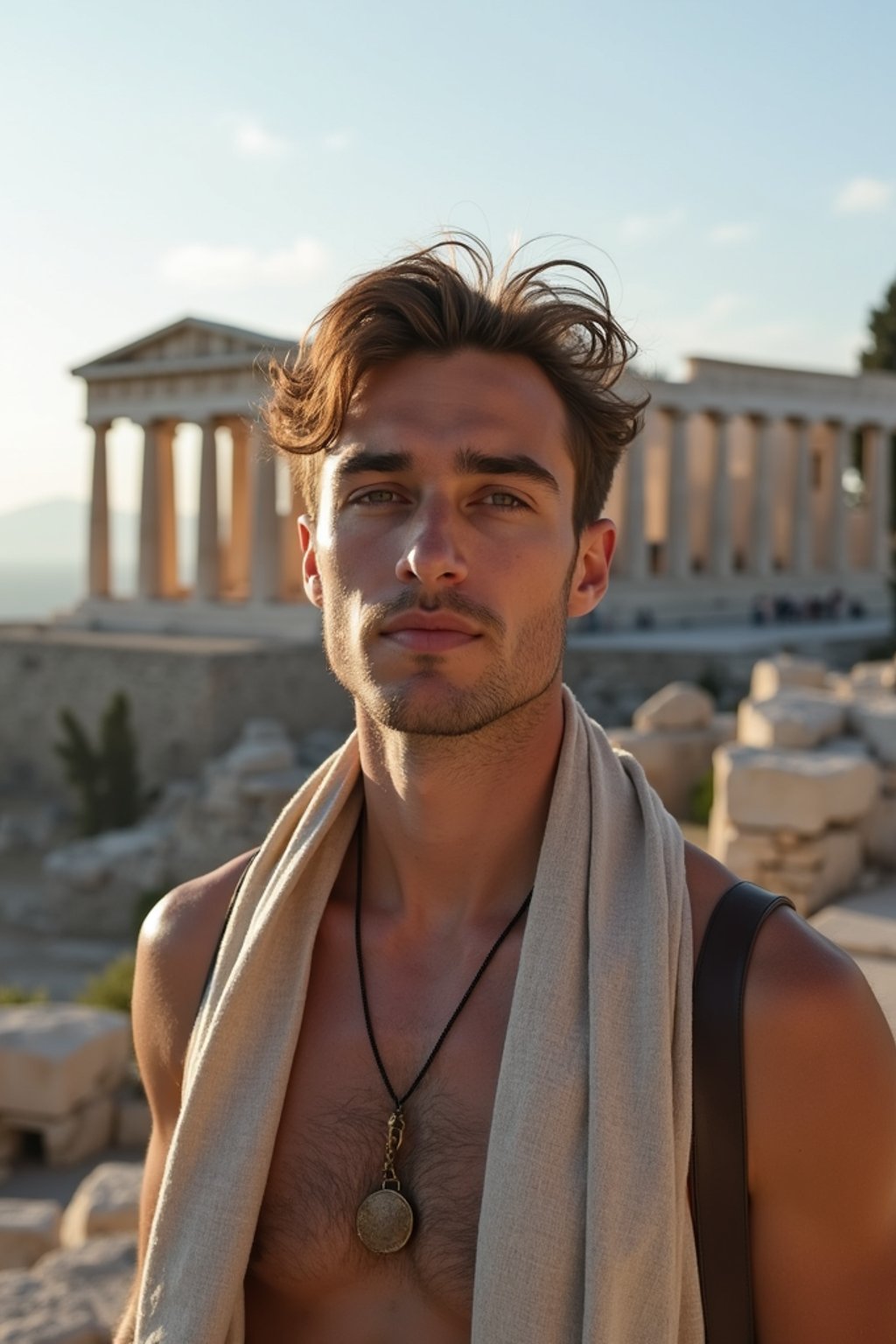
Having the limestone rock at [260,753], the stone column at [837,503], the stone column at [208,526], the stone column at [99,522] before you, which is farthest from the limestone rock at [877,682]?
the stone column at [837,503]

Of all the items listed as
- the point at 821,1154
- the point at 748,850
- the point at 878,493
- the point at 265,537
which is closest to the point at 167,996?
the point at 821,1154

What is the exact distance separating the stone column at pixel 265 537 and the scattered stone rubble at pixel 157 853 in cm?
1092

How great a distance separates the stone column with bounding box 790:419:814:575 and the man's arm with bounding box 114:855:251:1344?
137 ft

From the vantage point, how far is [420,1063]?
2.78 meters

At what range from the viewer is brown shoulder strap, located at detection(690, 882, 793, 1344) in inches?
91.5

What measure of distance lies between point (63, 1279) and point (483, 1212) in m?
3.59

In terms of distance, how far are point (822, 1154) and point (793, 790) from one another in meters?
5.97

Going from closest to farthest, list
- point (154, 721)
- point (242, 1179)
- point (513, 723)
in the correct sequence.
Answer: point (242, 1179), point (513, 723), point (154, 721)

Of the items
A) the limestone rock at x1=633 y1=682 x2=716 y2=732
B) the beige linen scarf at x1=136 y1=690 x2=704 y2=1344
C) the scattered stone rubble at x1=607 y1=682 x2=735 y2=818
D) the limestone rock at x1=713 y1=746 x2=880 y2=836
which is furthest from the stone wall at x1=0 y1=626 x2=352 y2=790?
the beige linen scarf at x1=136 y1=690 x2=704 y2=1344

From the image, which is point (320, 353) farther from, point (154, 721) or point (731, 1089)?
point (154, 721)

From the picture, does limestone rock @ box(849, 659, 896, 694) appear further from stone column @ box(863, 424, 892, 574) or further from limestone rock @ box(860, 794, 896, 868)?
stone column @ box(863, 424, 892, 574)

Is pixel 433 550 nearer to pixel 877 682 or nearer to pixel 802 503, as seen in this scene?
pixel 877 682

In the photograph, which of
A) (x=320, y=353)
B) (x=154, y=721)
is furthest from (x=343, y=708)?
(x=320, y=353)

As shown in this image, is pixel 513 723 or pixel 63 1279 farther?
pixel 63 1279
